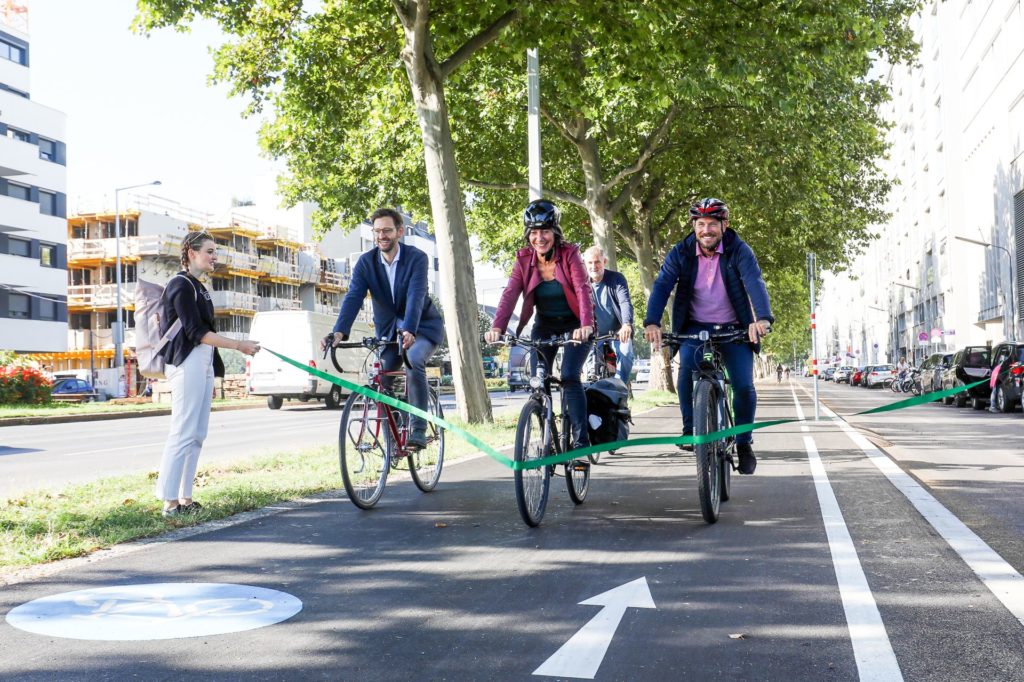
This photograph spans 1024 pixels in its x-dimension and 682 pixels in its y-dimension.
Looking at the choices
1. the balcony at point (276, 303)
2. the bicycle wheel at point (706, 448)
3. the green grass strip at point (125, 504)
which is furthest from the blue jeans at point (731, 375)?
the balcony at point (276, 303)

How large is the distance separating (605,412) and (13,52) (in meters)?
56.2

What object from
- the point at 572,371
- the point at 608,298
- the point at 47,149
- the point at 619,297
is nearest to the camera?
the point at 572,371

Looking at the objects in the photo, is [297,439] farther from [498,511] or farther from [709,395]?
[709,395]

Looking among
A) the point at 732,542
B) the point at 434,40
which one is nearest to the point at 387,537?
the point at 732,542

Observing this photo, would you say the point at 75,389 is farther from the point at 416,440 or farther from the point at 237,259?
the point at 416,440

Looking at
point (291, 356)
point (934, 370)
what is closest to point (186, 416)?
point (291, 356)

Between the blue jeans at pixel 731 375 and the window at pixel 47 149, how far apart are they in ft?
180

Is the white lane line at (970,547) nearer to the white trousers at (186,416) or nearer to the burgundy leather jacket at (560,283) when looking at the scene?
the burgundy leather jacket at (560,283)

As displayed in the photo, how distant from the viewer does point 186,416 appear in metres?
6.35

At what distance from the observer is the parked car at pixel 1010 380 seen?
2095cm

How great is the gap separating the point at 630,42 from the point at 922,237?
64.4m

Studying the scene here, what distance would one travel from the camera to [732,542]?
5594mm

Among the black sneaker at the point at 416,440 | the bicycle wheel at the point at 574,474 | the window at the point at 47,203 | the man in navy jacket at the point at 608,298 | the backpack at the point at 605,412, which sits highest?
the window at the point at 47,203

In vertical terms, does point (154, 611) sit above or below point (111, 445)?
above
